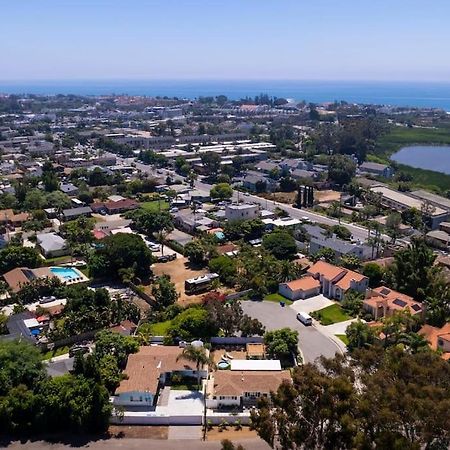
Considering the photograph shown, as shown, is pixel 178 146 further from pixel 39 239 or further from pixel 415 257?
pixel 415 257

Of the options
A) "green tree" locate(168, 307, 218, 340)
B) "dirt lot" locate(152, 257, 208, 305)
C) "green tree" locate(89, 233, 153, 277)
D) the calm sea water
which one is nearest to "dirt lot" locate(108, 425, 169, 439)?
"green tree" locate(168, 307, 218, 340)

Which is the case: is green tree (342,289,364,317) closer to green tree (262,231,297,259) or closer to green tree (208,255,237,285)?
green tree (262,231,297,259)

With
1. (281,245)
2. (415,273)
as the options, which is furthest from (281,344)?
(281,245)

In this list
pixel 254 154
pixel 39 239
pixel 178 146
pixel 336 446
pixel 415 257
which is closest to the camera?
pixel 336 446

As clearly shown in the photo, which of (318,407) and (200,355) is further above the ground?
(318,407)

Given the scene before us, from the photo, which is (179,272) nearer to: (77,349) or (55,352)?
(77,349)

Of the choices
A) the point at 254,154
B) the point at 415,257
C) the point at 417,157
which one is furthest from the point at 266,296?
the point at 417,157
